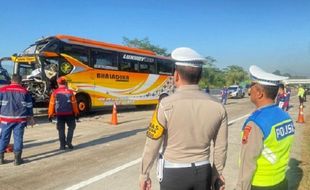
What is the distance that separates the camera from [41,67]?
15.9 metres

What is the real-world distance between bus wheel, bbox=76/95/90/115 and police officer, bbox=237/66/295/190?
15.0 meters

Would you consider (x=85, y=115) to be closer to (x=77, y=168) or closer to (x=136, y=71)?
(x=136, y=71)

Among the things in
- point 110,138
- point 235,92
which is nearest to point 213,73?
point 235,92

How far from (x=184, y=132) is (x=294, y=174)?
4757mm

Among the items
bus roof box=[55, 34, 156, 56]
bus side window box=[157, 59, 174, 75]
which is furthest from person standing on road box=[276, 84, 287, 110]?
bus side window box=[157, 59, 174, 75]

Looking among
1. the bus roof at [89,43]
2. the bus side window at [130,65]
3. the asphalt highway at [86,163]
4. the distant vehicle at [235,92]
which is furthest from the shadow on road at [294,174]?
the distant vehicle at [235,92]

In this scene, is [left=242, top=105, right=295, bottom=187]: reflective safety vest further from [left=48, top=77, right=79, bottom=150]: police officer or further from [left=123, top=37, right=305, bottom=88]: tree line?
[left=123, top=37, right=305, bottom=88]: tree line

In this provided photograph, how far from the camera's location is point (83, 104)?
17.6 m

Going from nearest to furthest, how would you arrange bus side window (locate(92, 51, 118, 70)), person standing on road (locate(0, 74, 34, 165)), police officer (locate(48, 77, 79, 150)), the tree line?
person standing on road (locate(0, 74, 34, 165)), police officer (locate(48, 77, 79, 150)), bus side window (locate(92, 51, 118, 70)), the tree line

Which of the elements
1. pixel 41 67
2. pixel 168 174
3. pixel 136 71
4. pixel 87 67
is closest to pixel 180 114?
pixel 168 174

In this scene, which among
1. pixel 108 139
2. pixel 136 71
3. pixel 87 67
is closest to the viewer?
pixel 108 139

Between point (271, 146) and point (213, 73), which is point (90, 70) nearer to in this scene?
point (271, 146)

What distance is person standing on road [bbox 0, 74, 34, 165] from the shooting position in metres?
7.54

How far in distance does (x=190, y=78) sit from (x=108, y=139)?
8265mm
